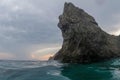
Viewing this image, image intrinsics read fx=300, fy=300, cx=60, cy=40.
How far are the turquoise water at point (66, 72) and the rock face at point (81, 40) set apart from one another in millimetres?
1455

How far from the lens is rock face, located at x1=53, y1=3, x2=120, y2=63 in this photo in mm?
33094

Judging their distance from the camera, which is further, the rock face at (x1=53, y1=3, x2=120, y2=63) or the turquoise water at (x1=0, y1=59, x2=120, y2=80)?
the rock face at (x1=53, y1=3, x2=120, y2=63)

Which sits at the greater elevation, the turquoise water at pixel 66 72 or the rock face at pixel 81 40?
the rock face at pixel 81 40

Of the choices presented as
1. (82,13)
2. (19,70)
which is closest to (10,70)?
(19,70)

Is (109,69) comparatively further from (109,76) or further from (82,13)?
(82,13)

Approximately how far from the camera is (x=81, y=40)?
32.8 metres

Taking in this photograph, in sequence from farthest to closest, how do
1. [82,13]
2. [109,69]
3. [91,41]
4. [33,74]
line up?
[82,13]
[91,41]
[109,69]
[33,74]

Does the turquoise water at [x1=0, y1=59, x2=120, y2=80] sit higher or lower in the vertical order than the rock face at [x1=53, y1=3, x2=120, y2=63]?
lower

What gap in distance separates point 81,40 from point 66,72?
→ 4614mm

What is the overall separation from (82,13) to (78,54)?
220 inches

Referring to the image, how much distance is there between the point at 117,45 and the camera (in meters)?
37.1

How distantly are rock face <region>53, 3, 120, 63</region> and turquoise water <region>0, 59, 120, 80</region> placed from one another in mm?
1455

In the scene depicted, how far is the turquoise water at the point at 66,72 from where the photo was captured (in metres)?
27.9

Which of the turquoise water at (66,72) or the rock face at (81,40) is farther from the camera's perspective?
the rock face at (81,40)
